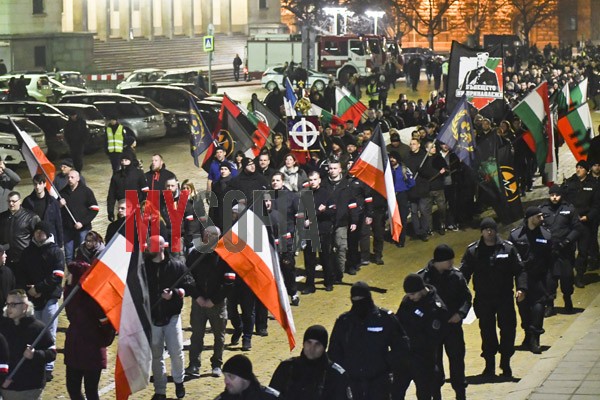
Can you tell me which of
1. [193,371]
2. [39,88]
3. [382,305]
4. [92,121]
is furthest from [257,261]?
[39,88]

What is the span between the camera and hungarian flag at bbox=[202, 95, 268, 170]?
2256cm

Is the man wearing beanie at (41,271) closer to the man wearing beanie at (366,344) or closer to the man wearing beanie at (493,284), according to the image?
the man wearing beanie at (493,284)

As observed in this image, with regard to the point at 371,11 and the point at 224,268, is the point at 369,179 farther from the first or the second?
the point at 371,11

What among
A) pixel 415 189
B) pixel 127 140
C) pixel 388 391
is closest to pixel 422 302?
pixel 388 391

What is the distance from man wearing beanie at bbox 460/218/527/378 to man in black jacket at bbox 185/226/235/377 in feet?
7.67

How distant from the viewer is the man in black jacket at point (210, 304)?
13.7 m

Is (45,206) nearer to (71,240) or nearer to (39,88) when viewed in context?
(71,240)

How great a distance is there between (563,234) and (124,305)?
6.81 m

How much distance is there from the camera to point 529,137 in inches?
885

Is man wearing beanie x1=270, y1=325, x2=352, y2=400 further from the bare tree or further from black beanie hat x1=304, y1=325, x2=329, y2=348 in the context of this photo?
the bare tree

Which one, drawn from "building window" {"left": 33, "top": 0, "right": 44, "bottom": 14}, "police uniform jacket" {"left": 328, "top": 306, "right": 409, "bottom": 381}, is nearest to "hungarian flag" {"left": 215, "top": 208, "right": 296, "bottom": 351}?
"police uniform jacket" {"left": 328, "top": 306, "right": 409, "bottom": 381}

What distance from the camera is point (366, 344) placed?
416 inches

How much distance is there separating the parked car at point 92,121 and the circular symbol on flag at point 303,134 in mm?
11871

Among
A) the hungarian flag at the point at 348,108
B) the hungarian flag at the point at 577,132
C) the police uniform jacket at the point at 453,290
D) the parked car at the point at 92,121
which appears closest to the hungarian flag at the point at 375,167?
the hungarian flag at the point at 577,132
